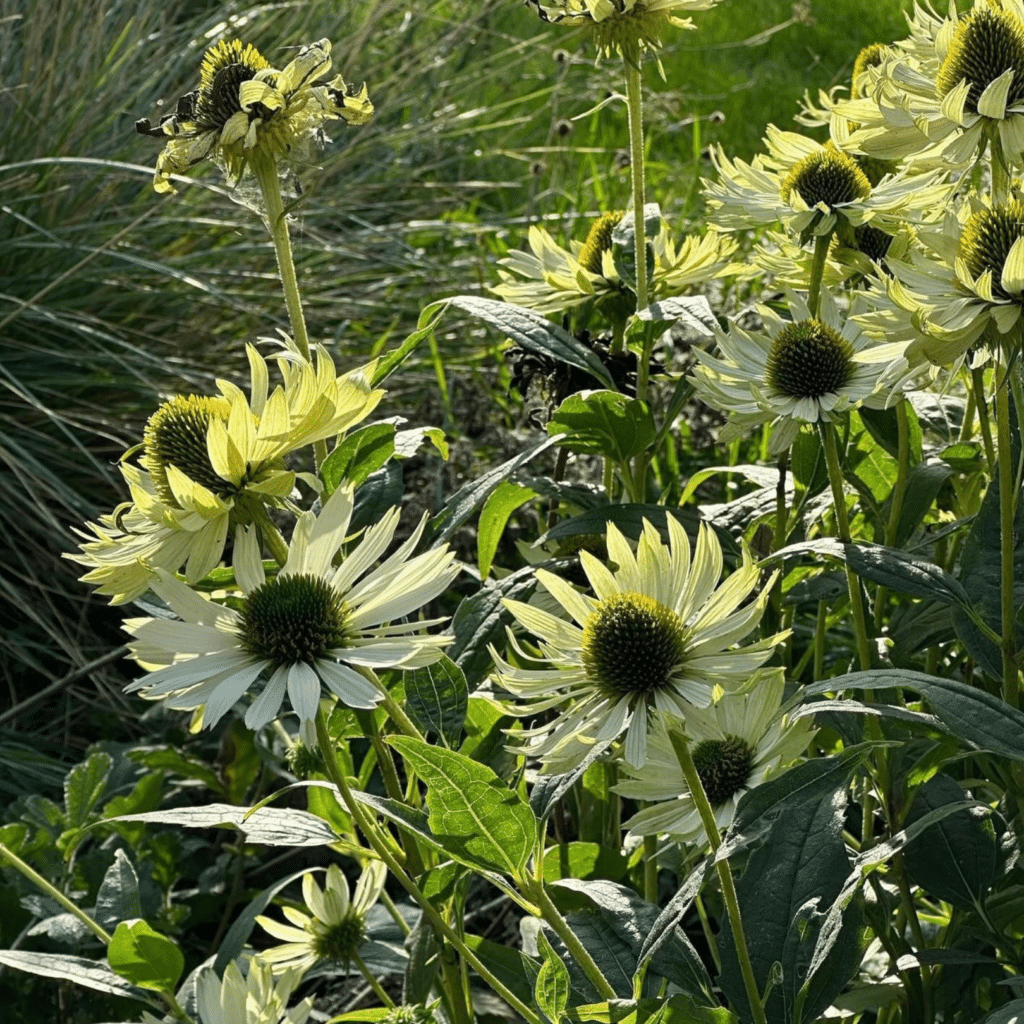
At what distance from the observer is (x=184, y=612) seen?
2.81 ft

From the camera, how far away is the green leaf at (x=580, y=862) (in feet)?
3.94

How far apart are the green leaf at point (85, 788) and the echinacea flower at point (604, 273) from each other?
684 mm

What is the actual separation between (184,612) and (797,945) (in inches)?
17.2

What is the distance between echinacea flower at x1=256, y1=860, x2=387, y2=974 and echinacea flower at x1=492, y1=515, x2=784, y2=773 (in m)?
0.49

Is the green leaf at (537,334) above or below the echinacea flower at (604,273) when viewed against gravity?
below

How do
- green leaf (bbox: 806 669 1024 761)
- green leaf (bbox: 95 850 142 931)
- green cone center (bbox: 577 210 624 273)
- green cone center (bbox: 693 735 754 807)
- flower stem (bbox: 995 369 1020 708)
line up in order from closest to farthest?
green leaf (bbox: 806 669 1024 761)
flower stem (bbox: 995 369 1020 708)
green cone center (bbox: 693 735 754 807)
green leaf (bbox: 95 850 142 931)
green cone center (bbox: 577 210 624 273)

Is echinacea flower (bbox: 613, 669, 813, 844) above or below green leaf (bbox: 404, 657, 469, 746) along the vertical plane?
below

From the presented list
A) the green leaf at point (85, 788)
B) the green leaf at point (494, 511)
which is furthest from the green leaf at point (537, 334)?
the green leaf at point (85, 788)

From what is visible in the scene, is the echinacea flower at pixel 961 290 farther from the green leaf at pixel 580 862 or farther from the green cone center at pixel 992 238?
the green leaf at pixel 580 862

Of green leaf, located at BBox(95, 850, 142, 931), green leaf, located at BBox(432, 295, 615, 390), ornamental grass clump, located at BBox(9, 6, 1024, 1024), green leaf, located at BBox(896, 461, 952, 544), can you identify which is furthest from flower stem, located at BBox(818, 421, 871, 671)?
green leaf, located at BBox(95, 850, 142, 931)

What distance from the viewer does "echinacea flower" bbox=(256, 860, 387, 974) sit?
133 centimetres

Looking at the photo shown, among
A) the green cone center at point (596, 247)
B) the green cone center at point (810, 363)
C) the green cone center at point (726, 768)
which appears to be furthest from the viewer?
the green cone center at point (596, 247)

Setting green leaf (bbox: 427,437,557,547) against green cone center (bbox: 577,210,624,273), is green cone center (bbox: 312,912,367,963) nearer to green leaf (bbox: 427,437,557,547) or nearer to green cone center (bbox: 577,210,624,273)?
green leaf (bbox: 427,437,557,547)

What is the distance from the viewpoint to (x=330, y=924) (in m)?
1.33
